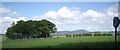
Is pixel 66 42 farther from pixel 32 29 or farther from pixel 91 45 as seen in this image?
pixel 32 29

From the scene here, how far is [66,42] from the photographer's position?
20.2 feet

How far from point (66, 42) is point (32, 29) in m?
0.87

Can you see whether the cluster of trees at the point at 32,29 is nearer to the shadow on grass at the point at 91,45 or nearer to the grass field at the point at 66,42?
the grass field at the point at 66,42

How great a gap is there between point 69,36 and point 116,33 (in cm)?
125

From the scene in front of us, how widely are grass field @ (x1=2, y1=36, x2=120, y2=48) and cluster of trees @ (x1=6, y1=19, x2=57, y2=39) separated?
0.41 ft

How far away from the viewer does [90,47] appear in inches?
213

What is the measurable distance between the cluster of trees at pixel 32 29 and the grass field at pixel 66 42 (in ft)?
0.41

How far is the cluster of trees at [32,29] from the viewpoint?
19.2 feet

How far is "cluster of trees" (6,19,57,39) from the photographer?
5.87 metres

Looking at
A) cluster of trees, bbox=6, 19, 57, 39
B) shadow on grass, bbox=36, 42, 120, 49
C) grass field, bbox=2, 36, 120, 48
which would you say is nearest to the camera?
shadow on grass, bbox=36, 42, 120, 49

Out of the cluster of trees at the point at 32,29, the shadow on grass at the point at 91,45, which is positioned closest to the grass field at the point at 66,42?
the shadow on grass at the point at 91,45

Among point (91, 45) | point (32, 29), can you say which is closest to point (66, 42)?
point (91, 45)

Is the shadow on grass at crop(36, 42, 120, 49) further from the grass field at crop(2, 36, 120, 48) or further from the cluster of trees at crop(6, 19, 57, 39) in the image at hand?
the cluster of trees at crop(6, 19, 57, 39)

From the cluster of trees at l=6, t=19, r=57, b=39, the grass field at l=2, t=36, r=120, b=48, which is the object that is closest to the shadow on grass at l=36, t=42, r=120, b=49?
the grass field at l=2, t=36, r=120, b=48
